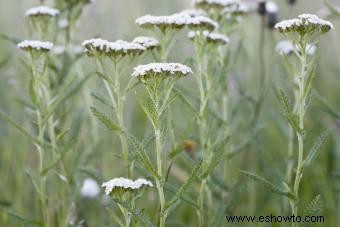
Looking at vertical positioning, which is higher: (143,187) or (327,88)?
(327,88)

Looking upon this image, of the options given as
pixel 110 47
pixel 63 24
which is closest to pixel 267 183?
pixel 110 47

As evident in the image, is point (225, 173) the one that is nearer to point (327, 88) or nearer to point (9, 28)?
point (327, 88)

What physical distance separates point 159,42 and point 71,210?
741mm

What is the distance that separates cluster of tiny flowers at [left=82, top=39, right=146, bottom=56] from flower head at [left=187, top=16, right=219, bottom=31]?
209mm

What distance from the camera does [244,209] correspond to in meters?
3.37

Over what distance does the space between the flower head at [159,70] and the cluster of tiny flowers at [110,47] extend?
0.20 metres

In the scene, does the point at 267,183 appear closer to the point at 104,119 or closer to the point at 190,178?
the point at 190,178

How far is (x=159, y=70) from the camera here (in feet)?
5.49

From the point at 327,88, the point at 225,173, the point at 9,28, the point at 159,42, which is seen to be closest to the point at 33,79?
the point at 159,42

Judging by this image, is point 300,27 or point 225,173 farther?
point 225,173

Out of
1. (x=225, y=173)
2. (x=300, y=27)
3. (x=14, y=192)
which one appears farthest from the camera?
(x=14, y=192)

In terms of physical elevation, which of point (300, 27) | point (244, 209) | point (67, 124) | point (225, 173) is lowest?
point (244, 209)

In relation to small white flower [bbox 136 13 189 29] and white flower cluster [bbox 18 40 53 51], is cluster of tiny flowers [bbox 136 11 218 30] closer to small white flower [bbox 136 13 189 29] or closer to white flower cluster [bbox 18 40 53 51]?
small white flower [bbox 136 13 189 29]

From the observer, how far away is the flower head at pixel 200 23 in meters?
2.03
